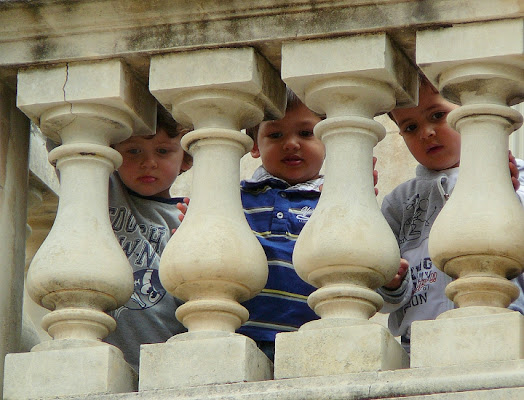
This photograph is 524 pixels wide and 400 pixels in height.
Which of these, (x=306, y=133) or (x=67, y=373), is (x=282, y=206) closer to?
(x=306, y=133)

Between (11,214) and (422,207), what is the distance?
5.04 feet

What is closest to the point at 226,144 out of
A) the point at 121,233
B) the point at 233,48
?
the point at 233,48

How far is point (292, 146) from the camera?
6.50 meters

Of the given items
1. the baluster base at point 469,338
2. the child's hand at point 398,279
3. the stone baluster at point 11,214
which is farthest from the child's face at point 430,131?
the baluster base at point 469,338

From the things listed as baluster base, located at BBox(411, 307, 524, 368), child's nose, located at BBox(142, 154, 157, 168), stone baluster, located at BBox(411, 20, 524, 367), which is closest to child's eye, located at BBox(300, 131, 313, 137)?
child's nose, located at BBox(142, 154, 157, 168)

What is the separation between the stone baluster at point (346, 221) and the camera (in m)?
5.01

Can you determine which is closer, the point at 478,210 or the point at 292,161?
the point at 478,210

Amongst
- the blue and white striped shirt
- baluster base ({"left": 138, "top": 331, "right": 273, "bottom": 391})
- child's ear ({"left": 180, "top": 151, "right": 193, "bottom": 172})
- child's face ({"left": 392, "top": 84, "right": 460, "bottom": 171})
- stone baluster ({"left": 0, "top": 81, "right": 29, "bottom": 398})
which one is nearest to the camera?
baluster base ({"left": 138, "top": 331, "right": 273, "bottom": 391})

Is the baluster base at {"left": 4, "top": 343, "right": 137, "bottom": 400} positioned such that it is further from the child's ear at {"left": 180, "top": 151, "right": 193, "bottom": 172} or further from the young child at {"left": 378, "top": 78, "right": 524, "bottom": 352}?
the child's ear at {"left": 180, "top": 151, "right": 193, "bottom": 172}

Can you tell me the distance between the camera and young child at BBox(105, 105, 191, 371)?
6.41 meters

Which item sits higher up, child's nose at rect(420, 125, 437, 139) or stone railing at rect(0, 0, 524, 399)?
child's nose at rect(420, 125, 437, 139)

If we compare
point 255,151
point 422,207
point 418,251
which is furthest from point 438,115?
point 255,151

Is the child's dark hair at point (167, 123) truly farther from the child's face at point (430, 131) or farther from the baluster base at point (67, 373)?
the baluster base at point (67, 373)

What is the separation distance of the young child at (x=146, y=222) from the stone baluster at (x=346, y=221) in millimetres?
1026
